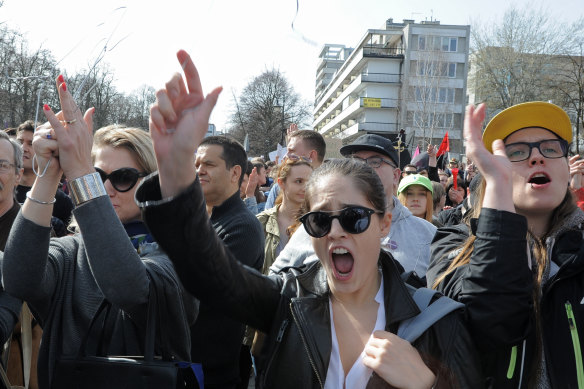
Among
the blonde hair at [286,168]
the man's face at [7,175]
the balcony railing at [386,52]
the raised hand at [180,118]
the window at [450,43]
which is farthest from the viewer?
the balcony railing at [386,52]

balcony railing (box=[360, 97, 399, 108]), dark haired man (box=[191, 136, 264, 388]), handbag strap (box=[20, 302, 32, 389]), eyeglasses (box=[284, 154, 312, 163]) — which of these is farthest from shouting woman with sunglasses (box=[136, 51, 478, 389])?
balcony railing (box=[360, 97, 399, 108])

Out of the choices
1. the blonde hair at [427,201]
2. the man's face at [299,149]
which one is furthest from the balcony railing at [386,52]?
the blonde hair at [427,201]

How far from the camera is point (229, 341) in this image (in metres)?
3.02

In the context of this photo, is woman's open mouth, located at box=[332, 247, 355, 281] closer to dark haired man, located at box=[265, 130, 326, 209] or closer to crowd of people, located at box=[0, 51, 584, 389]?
crowd of people, located at box=[0, 51, 584, 389]

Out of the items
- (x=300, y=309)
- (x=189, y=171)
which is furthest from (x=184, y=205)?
(x=300, y=309)

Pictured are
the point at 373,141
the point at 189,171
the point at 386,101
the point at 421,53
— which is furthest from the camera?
the point at 386,101

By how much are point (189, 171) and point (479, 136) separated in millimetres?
1120

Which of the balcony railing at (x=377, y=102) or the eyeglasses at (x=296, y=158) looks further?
the balcony railing at (x=377, y=102)

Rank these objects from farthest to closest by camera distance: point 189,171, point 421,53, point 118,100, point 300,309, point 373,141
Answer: point 421,53, point 373,141, point 118,100, point 300,309, point 189,171

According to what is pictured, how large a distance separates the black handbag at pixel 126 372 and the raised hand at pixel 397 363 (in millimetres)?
621

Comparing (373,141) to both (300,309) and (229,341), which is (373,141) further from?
(300,309)

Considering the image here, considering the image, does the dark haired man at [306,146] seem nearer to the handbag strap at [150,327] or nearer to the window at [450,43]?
the handbag strap at [150,327]

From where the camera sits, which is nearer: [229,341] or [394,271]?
[394,271]

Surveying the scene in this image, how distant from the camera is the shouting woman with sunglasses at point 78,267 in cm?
188
